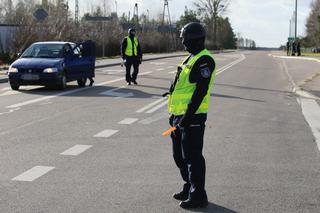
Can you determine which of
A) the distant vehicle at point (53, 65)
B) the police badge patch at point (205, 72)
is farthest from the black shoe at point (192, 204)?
the distant vehicle at point (53, 65)

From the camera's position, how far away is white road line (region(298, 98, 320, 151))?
10250 millimetres

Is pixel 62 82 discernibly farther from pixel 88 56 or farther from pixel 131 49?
pixel 131 49

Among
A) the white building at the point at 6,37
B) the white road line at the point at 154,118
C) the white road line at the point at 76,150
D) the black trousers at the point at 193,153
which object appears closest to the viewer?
the black trousers at the point at 193,153

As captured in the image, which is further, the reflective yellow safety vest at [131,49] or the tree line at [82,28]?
the tree line at [82,28]

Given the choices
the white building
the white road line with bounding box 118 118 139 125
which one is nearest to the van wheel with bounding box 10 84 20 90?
the white road line with bounding box 118 118 139 125

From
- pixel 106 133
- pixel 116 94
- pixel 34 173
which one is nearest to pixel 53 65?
pixel 116 94

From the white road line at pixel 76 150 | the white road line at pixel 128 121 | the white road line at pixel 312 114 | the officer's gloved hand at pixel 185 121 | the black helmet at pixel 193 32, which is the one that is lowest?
the white road line at pixel 312 114

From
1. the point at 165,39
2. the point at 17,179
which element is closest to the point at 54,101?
the point at 17,179

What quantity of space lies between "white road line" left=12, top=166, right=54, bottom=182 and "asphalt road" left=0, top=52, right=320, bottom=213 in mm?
11

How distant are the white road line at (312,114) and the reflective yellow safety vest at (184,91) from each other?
13.6 feet

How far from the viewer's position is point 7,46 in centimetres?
3353

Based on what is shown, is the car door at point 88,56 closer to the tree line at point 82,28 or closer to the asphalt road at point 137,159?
the asphalt road at point 137,159

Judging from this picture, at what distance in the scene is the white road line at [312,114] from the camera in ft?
33.6

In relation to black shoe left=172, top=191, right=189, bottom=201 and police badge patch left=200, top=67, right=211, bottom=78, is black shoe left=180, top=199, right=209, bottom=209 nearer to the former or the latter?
black shoe left=172, top=191, right=189, bottom=201
